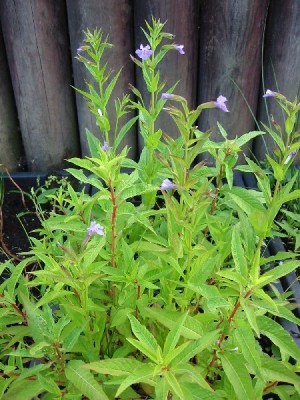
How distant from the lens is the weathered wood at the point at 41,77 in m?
2.27

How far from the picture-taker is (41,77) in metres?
2.40

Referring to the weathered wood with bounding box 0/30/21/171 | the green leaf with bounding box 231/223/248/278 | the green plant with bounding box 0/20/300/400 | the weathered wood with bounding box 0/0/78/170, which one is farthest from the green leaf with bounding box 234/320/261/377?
the weathered wood with bounding box 0/30/21/171

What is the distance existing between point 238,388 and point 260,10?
1.68 metres

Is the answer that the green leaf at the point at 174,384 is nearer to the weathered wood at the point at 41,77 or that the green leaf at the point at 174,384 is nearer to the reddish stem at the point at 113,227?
the reddish stem at the point at 113,227

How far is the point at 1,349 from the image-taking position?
1564mm

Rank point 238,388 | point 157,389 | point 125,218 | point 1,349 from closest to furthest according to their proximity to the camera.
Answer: point 157,389, point 238,388, point 125,218, point 1,349

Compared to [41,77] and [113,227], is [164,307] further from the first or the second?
[41,77]

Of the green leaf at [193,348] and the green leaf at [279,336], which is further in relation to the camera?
the green leaf at [279,336]

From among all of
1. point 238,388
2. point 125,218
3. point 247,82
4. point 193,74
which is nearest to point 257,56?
point 247,82

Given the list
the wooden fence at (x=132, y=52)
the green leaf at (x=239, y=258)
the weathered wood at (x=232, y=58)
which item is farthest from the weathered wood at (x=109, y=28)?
the green leaf at (x=239, y=258)

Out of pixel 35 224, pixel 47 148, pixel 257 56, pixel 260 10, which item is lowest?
pixel 35 224

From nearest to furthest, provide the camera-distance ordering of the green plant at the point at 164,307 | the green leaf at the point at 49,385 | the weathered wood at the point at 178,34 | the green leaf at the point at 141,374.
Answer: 1. the green leaf at the point at 141,374
2. the green plant at the point at 164,307
3. the green leaf at the point at 49,385
4. the weathered wood at the point at 178,34

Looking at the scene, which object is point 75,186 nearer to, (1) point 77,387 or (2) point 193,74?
(2) point 193,74

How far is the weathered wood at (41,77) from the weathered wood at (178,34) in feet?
1.26
